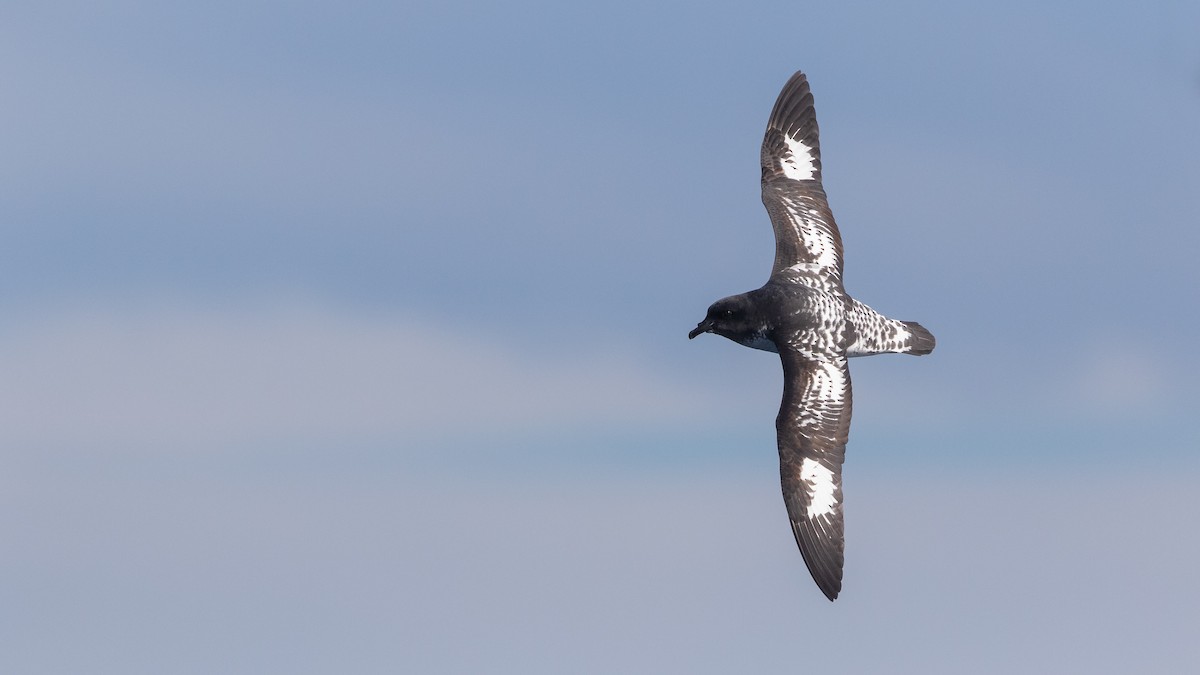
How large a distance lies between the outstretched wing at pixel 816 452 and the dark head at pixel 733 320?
712mm

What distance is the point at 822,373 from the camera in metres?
25.0

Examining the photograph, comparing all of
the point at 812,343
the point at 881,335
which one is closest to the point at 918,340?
the point at 881,335

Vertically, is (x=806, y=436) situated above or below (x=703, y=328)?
below

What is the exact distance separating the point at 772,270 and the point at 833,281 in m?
1.10

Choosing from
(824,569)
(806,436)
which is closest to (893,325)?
(806,436)

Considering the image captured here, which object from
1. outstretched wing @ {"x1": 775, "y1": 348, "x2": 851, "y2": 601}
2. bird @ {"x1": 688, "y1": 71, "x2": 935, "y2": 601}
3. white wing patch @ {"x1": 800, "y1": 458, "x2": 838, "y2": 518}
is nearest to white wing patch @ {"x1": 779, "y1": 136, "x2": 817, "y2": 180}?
bird @ {"x1": 688, "y1": 71, "x2": 935, "y2": 601}

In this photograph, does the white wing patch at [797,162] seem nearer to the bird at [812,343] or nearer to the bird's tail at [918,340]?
the bird at [812,343]

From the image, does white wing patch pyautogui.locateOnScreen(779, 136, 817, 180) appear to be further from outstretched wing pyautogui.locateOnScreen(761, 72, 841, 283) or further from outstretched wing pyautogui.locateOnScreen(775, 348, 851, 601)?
outstretched wing pyautogui.locateOnScreen(775, 348, 851, 601)

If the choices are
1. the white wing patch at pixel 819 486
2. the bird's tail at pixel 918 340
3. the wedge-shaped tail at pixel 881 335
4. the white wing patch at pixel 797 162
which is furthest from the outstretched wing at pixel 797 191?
the white wing patch at pixel 819 486

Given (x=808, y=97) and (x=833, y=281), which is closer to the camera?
(x=833, y=281)

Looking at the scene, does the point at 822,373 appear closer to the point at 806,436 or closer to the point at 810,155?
the point at 806,436

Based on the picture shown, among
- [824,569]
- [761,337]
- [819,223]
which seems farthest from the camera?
[819,223]

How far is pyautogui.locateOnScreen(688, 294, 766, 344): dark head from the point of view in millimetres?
25172

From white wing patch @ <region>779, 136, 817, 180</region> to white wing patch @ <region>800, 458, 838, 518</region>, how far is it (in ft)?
21.5
